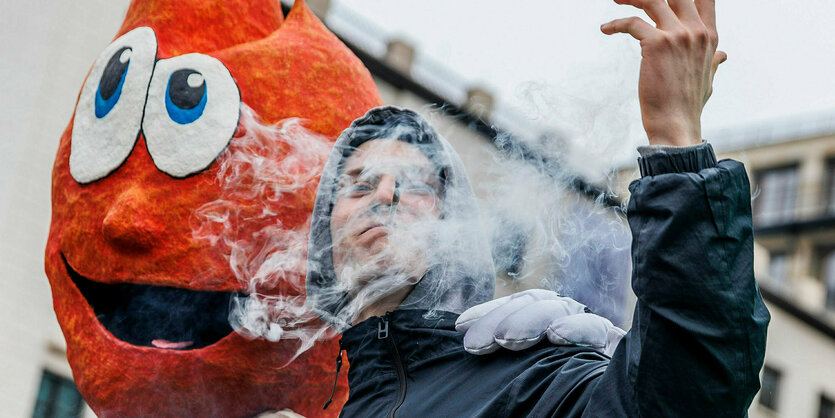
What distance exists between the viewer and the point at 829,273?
65.8 ft

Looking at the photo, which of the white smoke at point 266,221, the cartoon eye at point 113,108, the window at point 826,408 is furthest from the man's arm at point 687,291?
the window at point 826,408

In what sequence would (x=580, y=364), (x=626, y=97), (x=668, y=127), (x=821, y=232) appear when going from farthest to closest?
(x=821, y=232) → (x=626, y=97) → (x=580, y=364) → (x=668, y=127)

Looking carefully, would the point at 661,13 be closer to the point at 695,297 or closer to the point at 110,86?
the point at 695,297

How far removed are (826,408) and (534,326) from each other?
15427 mm

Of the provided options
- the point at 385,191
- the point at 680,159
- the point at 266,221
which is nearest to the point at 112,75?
the point at 266,221

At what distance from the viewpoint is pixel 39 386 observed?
721 centimetres

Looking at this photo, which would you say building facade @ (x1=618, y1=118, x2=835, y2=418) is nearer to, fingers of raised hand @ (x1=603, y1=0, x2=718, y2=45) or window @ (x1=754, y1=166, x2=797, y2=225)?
window @ (x1=754, y1=166, x2=797, y2=225)

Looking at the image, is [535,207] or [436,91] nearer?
[535,207]

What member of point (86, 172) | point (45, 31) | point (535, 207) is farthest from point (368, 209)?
point (45, 31)

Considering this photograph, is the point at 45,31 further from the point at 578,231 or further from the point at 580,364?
the point at 580,364

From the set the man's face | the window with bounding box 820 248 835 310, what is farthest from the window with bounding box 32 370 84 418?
the window with bounding box 820 248 835 310

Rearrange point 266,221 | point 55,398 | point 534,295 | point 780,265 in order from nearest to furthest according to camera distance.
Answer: point 534,295
point 266,221
point 55,398
point 780,265

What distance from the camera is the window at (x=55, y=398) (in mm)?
7258

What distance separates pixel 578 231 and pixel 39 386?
599cm
